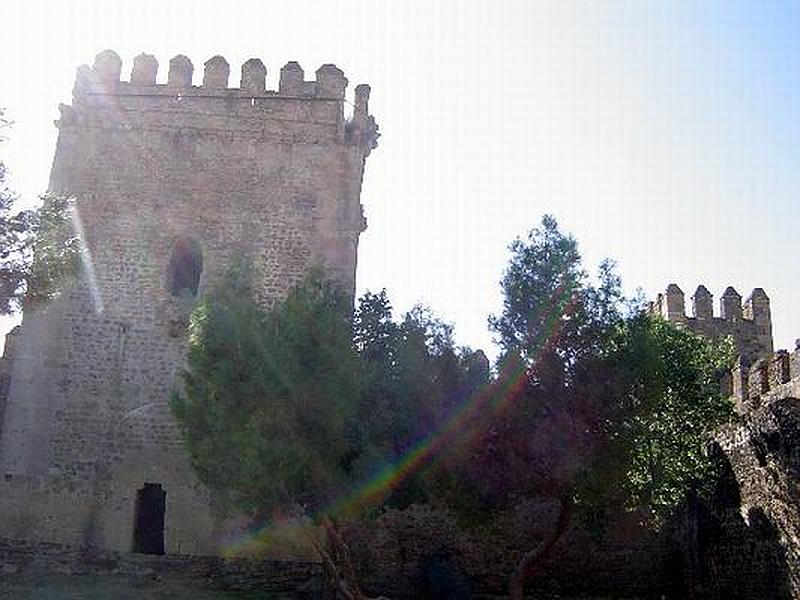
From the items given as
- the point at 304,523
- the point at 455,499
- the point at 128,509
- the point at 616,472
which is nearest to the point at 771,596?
the point at 616,472

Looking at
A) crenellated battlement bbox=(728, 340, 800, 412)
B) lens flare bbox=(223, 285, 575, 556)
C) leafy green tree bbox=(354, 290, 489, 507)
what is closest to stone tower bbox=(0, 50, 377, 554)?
leafy green tree bbox=(354, 290, 489, 507)

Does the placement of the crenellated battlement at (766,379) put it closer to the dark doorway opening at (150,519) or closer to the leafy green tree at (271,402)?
the leafy green tree at (271,402)

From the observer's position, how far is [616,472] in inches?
442

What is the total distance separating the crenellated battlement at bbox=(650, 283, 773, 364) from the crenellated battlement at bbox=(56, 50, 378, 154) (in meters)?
10.1

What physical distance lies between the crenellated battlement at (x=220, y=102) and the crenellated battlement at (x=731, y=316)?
10099 millimetres

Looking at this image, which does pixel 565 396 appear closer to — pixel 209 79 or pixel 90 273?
pixel 90 273

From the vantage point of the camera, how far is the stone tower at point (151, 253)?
1530cm

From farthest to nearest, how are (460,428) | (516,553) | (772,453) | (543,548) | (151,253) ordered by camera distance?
(151,253) < (516,553) < (772,453) < (543,548) < (460,428)

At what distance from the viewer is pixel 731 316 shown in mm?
23172

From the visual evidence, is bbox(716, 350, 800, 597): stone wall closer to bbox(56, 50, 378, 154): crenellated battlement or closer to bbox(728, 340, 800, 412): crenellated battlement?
bbox(728, 340, 800, 412): crenellated battlement

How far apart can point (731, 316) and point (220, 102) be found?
14128 mm

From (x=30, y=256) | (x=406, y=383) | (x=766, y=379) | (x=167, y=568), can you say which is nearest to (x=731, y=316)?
(x=766, y=379)

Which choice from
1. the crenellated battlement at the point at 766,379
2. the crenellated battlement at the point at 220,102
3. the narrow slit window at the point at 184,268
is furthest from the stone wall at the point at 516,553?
the crenellated battlement at the point at 220,102

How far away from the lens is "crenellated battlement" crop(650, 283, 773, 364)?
2289 cm
